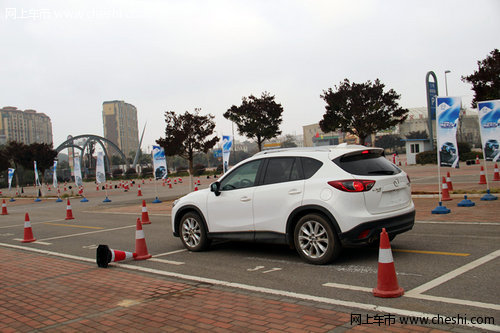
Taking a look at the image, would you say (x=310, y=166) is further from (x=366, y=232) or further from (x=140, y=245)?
(x=140, y=245)

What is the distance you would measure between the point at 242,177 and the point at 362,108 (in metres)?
16.8

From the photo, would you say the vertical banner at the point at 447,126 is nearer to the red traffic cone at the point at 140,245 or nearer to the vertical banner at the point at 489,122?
the vertical banner at the point at 489,122

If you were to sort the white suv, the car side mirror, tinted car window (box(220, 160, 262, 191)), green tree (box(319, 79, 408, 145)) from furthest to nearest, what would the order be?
green tree (box(319, 79, 408, 145))
the car side mirror
tinted car window (box(220, 160, 262, 191))
the white suv

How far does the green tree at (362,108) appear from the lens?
76.5 feet

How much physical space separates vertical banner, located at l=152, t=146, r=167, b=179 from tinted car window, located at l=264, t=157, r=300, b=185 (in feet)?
59.8

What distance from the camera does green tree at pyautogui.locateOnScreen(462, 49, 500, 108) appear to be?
65.6ft

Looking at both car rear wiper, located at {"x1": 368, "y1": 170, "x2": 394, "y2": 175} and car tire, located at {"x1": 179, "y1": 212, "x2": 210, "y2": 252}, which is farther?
car tire, located at {"x1": 179, "y1": 212, "x2": 210, "y2": 252}

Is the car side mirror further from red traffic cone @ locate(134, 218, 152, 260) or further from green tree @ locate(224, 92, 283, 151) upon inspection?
green tree @ locate(224, 92, 283, 151)

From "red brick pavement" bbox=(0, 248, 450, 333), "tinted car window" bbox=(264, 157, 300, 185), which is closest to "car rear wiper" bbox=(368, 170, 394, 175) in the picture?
"tinted car window" bbox=(264, 157, 300, 185)

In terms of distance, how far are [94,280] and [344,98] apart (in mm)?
18882

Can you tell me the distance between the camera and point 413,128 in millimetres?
145250

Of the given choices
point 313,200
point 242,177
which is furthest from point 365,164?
point 242,177

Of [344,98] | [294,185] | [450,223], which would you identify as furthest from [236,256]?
[344,98]

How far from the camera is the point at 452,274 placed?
574 cm
